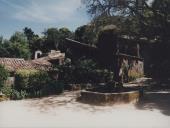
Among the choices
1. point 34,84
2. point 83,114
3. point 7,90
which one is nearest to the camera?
point 83,114

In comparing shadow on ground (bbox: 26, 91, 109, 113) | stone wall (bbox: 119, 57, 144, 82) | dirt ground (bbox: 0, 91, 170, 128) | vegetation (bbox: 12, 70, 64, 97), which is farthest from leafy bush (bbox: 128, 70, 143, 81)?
shadow on ground (bbox: 26, 91, 109, 113)

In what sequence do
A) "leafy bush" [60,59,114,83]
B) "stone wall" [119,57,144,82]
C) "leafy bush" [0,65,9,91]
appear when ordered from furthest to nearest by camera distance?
"stone wall" [119,57,144,82], "leafy bush" [60,59,114,83], "leafy bush" [0,65,9,91]

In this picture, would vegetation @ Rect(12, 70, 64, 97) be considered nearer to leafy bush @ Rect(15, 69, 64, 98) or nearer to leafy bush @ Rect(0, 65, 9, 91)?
leafy bush @ Rect(15, 69, 64, 98)

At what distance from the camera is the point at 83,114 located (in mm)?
15836

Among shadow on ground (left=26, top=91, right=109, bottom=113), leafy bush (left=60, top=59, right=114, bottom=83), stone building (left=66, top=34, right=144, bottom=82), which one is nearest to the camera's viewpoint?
shadow on ground (left=26, top=91, right=109, bottom=113)

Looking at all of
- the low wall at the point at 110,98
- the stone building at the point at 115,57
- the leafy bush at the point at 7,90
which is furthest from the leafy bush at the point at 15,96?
the stone building at the point at 115,57

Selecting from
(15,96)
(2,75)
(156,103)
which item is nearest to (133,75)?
(156,103)

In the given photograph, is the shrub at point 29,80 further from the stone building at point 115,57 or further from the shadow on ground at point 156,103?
the stone building at point 115,57

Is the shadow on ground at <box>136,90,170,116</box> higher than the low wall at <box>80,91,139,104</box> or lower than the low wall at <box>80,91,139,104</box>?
lower

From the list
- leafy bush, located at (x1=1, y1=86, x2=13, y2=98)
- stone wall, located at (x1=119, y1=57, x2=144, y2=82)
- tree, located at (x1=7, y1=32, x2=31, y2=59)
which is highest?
tree, located at (x1=7, y1=32, x2=31, y2=59)

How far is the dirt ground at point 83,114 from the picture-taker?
527 inches

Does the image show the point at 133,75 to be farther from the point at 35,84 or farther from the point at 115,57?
the point at 35,84

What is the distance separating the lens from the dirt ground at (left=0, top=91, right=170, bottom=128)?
13391 millimetres

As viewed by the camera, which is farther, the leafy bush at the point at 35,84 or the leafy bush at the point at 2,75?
the leafy bush at the point at 35,84
